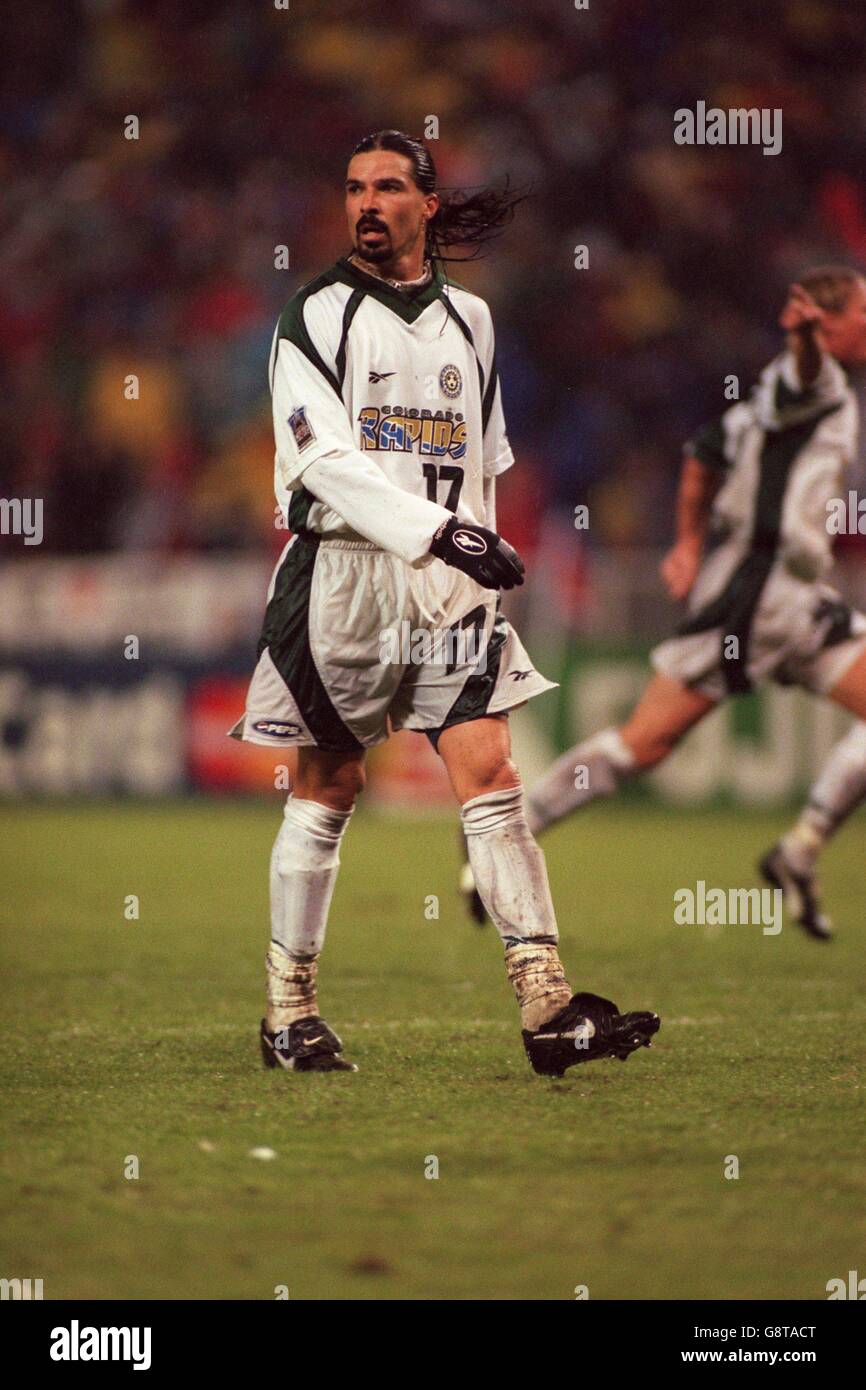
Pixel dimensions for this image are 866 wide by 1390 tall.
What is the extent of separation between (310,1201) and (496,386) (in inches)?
81.2

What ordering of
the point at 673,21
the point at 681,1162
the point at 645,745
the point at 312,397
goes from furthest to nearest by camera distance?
the point at 673,21 → the point at 645,745 → the point at 312,397 → the point at 681,1162

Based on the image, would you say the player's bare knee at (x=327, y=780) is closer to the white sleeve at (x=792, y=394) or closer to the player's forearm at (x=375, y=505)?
the player's forearm at (x=375, y=505)

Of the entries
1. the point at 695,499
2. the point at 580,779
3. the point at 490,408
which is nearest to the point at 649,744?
the point at 580,779

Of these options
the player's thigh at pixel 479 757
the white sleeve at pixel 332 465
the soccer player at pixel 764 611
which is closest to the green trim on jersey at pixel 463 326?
the white sleeve at pixel 332 465

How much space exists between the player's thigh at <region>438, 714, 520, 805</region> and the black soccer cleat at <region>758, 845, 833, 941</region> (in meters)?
3.00

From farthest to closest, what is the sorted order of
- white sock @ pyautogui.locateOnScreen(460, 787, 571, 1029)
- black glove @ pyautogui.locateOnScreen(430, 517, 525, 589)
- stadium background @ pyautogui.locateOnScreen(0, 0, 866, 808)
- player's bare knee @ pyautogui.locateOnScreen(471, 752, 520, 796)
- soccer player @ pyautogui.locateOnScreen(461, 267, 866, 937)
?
stadium background @ pyautogui.locateOnScreen(0, 0, 866, 808) → soccer player @ pyautogui.locateOnScreen(461, 267, 866, 937) → player's bare knee @ pyautogui.locateOnScreen(471, 752, 520, 796) → white sock @ pyautogui.locateOnScreen(460, 787, 571, 1029) → black glove @ pyautogui.locateOnScreen(430, 517, 525, 589)

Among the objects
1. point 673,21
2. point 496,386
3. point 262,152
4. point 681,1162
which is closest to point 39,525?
point 262,152

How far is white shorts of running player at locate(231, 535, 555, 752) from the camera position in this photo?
439 centimetres

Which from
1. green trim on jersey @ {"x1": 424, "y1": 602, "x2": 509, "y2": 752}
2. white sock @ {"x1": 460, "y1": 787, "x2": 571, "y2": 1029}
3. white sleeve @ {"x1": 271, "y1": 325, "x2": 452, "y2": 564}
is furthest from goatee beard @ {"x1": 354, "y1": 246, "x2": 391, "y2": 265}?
white sock @ {"x1": 460, "y1": 787, "x2": 571, "y2": 1029}

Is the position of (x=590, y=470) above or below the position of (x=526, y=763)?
above

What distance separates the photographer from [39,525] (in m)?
16.0

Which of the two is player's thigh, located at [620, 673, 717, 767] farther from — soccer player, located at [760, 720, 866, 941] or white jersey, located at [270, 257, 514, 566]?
white jersey, located at [270, 257, 514, 566]

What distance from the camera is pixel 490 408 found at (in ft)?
15.0
